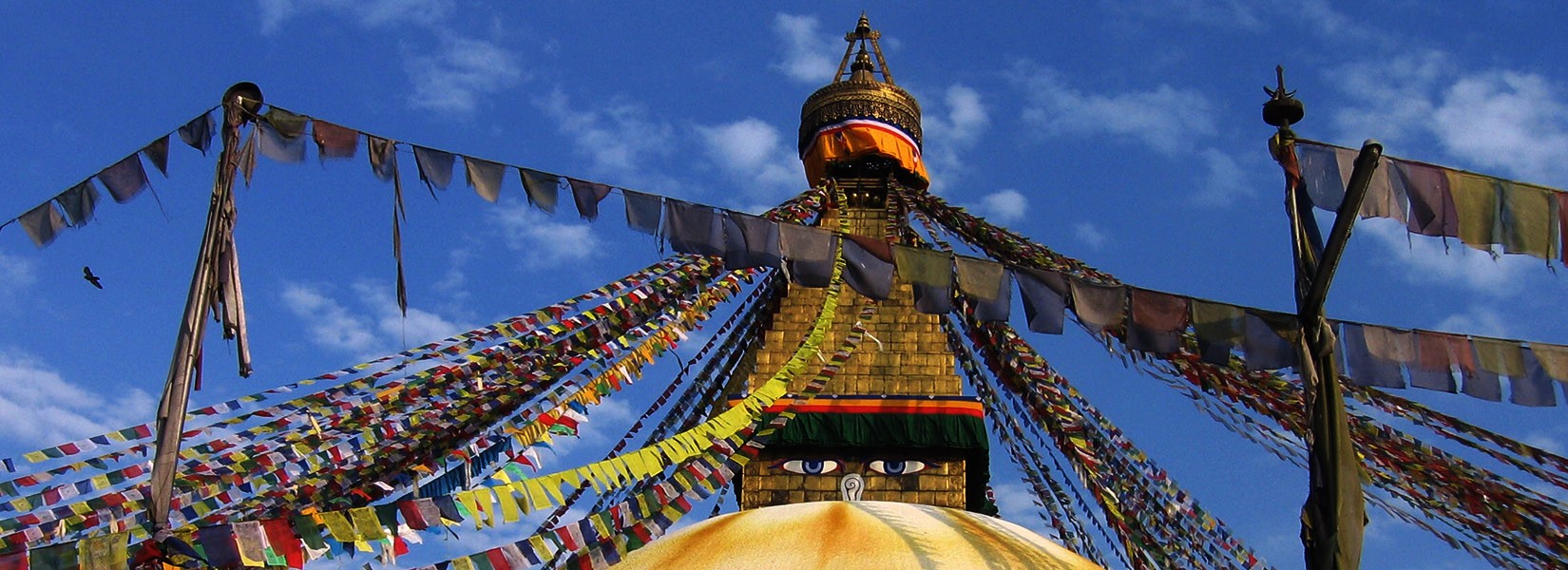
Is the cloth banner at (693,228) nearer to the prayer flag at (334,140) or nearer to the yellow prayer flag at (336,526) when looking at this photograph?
the prayer flag at (334,140)

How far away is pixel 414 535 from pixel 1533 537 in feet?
18.0

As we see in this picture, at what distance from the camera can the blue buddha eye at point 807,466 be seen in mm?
10852

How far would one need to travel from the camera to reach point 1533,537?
7.44 meters

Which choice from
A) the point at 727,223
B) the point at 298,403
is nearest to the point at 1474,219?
the point at 727,223

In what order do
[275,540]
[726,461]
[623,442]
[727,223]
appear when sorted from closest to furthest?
1. [275,540]
2. [727,223]
3. [726,461]
4. [623,442]

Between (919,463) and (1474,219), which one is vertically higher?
(1474,219)

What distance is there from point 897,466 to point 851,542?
4.19m

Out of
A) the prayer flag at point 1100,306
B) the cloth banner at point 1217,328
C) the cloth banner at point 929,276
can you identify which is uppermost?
the cloth banner at point 929,276

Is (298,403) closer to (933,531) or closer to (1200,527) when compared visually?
(933,531)

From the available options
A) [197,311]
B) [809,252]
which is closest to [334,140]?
[197,311]

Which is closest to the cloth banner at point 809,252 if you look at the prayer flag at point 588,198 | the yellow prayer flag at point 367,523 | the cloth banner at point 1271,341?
the prayer flag at point 588,198

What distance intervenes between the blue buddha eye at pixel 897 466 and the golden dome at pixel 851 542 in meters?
3.30

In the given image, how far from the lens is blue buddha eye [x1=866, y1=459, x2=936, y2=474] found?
1090 cm

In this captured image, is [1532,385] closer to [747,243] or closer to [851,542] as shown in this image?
[851,542]
